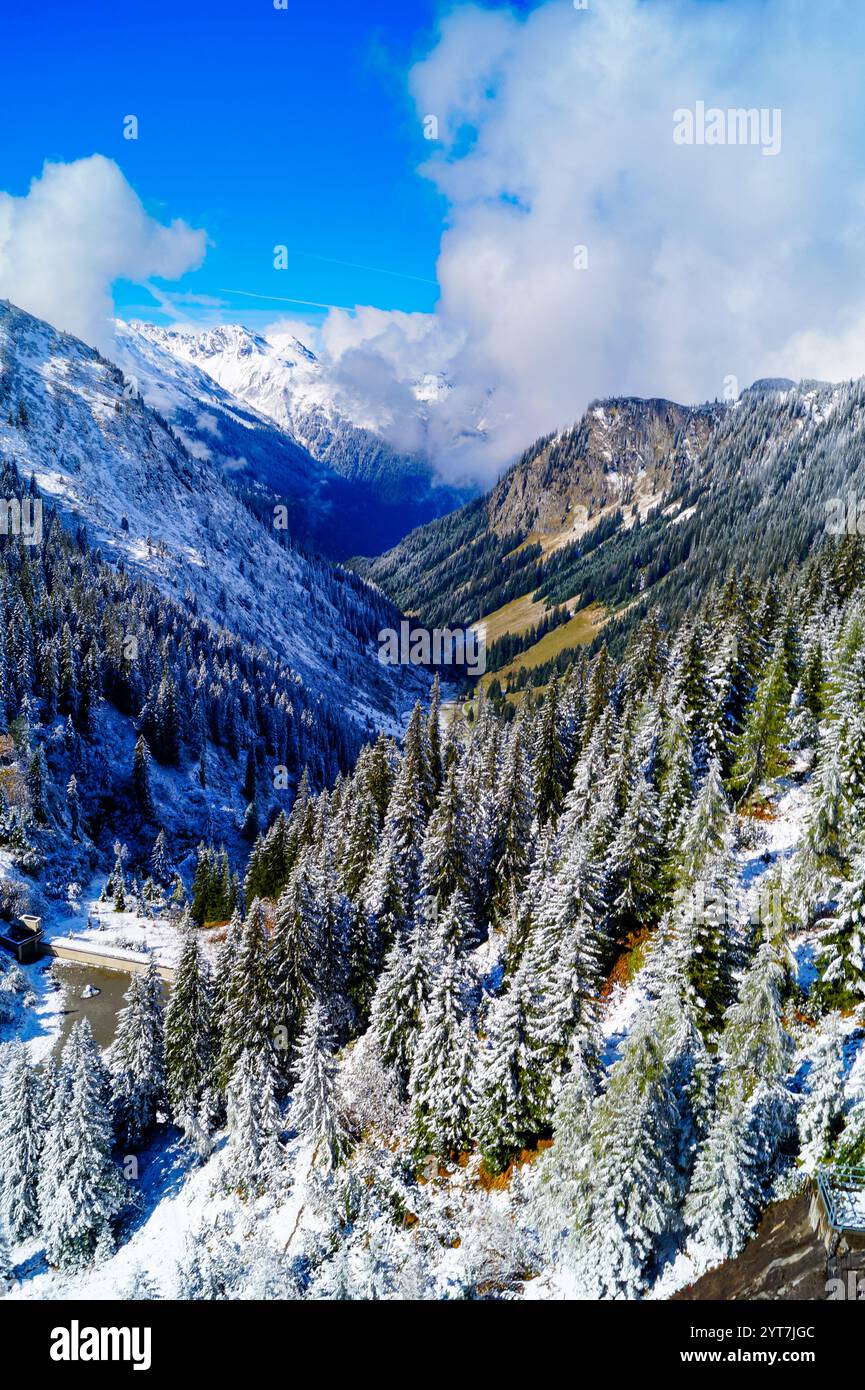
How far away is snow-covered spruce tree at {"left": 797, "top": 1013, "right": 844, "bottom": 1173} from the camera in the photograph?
A: 2627 cm

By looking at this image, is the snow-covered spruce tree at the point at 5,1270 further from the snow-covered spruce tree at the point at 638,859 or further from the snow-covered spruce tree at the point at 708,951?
the snow-covered spruce tree at the point at 708,951

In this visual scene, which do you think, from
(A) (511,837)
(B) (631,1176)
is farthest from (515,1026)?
(A) (511,837)

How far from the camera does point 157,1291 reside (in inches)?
1496

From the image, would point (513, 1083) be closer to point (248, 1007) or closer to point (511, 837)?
point (248, 1007)

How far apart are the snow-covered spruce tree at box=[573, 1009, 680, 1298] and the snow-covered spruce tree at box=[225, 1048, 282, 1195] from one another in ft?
76.1

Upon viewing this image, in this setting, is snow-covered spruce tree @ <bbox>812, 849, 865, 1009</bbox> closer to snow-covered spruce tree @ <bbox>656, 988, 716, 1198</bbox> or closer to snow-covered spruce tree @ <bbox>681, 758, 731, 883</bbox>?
snow-covered spruce tree @ <bbox>656, 988, 716, 1198</bbox>

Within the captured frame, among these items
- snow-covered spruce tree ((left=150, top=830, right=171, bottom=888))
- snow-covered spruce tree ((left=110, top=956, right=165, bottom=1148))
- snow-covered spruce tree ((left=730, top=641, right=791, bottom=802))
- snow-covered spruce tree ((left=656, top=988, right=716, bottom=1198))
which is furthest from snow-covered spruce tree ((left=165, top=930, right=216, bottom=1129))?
snow-covered spruce tree ((left=150, top=830, right=171, bottom=888))

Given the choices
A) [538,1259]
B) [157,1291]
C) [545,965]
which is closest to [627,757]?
[545,965]

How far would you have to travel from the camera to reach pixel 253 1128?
4453 cm

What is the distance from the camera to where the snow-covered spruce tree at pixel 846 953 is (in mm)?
30844

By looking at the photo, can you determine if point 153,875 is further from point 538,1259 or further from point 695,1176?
point 695,1176

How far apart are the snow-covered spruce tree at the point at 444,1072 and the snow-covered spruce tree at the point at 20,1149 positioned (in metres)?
27.0

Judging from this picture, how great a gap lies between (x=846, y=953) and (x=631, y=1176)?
1390 cm
